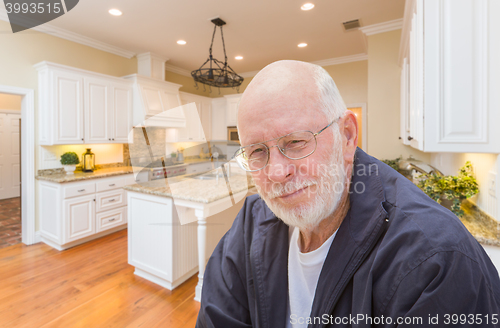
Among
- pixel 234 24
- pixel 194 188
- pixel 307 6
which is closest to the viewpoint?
pixel 194 188

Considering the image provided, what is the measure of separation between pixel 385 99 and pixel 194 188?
2.67 meters

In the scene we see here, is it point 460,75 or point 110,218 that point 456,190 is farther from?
point 110,218

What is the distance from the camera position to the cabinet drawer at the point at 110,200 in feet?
11.3

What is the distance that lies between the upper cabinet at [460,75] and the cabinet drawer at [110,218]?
12.4ft

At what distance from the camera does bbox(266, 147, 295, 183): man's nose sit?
66 centimetres

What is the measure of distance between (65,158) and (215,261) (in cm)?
359

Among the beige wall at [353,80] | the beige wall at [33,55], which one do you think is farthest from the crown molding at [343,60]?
the beige wall at [33,55]

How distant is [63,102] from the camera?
337 centimetres

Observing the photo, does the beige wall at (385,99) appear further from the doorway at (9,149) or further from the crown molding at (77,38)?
the doorway at (9,149)

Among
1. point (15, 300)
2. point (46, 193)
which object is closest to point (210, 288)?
point (15, 300)

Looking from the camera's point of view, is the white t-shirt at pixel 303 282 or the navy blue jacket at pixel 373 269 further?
the white t-shirt at pixel 303 282


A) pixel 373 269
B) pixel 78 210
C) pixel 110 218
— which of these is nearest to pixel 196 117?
pixel 110 218

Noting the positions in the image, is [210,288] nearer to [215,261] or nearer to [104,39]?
[215,261]

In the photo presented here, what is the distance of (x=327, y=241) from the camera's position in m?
0.72
